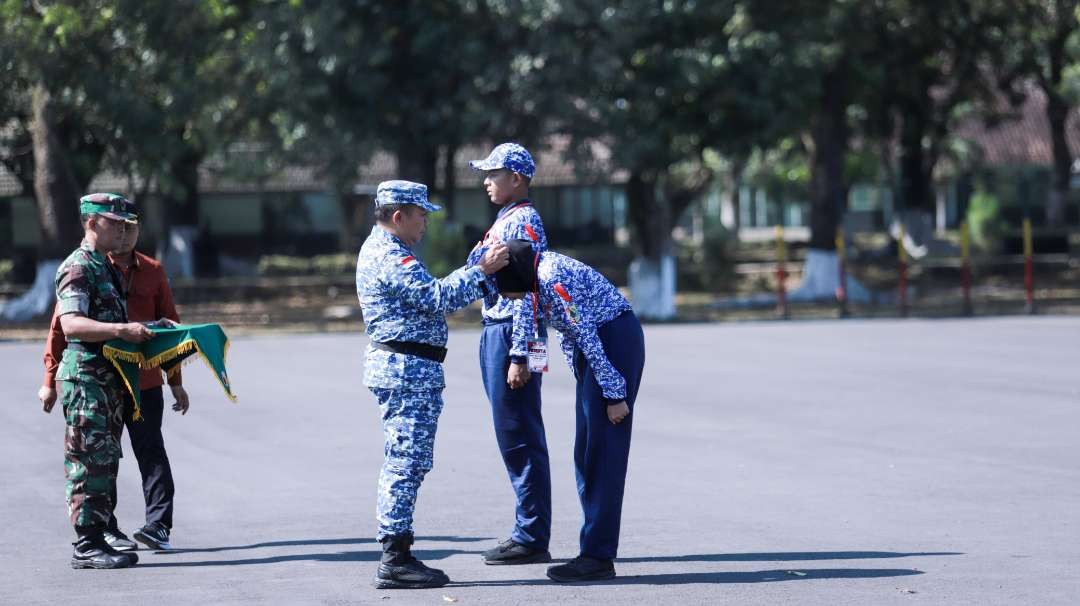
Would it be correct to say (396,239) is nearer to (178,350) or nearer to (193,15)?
(178,350)

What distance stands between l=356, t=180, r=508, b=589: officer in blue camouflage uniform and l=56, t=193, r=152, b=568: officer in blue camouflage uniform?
4.03 ft

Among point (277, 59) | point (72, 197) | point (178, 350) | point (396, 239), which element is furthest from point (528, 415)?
point (72, 197)

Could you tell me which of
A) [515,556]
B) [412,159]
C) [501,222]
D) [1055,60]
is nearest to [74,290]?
[501,222]

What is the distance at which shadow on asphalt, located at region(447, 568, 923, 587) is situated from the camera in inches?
251

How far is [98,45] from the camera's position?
2466cm

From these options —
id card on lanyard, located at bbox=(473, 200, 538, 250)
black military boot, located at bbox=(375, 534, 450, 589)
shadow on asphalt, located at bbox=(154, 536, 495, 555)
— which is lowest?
shadow on asphalt, located at bbox=(154, 536, 495, 555)

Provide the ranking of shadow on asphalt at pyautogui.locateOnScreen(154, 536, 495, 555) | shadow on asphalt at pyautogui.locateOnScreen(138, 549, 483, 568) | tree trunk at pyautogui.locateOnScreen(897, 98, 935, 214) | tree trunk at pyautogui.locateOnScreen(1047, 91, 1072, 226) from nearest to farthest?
shadow on asphalt at pyautogui.locateOnScreen(138, 549, 483, 568) < shadow on asphalt at pyautogui.locateOnScreen(154, 536, 495, 555) < tree trunk at pyautogui.locateOnScreen(897, 98, 935, 214) < tree trunk at pyautogui.locateOnScreen(1047, 91, 1072, 226)

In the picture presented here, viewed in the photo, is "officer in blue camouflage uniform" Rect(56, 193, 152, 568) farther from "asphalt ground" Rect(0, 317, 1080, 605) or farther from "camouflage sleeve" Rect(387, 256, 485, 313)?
"camouflage sleeve" Rect(387, 256, 485, 313)

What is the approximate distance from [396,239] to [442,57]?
752 inches

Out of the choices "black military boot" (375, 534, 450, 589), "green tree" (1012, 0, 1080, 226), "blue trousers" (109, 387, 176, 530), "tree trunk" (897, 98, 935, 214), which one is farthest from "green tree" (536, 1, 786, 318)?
"black military boot" (375, 534, 450, 589)

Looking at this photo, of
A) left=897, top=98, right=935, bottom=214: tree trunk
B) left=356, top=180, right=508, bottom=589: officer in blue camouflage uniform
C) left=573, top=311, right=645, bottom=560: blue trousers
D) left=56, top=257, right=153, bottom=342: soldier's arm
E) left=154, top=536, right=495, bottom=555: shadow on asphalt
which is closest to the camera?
left=356, top=180, right=508, bottom=589: officer in blue camouflage uniform

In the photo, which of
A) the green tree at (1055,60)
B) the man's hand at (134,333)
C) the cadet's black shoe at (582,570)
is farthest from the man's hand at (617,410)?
the green tree at (1055,60)

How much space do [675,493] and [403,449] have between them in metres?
2.79

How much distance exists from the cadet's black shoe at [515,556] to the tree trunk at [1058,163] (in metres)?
33.0
